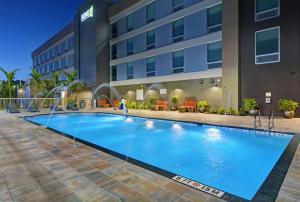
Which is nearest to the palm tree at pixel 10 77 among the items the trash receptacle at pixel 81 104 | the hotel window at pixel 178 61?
the trash receptacle at pixel 81 104

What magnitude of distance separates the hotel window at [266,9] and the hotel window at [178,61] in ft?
19.3

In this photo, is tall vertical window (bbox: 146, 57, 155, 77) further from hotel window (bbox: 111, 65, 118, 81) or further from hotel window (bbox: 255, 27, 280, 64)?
hotel window (bbox: 255, 27, 280, 64)

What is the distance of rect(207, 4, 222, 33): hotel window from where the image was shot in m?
13.5

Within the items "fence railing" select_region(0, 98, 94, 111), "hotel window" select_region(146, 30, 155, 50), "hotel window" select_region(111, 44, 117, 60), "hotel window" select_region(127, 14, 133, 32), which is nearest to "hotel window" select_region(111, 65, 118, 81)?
"hotel window" select_region(111, 44, 117, 60)

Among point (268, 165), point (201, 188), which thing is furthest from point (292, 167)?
point (201, 188)

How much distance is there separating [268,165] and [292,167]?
1.09m

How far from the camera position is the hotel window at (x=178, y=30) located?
15916mm

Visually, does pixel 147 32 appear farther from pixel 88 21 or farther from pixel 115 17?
pixel 88 21

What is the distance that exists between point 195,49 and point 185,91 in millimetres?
3366

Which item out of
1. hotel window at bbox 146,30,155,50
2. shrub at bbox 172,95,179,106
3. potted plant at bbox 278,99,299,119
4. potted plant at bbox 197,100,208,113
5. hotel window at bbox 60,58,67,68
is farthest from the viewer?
hotel window at bbox 60,58,67,68

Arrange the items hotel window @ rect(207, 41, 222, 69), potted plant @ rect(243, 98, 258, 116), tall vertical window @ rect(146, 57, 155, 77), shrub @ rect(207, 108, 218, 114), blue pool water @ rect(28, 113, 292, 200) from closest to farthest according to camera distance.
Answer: blue pool water @ rect(28, 113, 292, 200), potted plant @ rect(243, 98, 258, 116), shrub @ rect(207, 108, 218, 114), hotel window @ rect(207, 41, 222, 69), tall vertical window @ rect(146, 57, 155, 77)

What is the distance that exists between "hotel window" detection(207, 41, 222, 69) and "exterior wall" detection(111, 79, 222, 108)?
1.22 meters

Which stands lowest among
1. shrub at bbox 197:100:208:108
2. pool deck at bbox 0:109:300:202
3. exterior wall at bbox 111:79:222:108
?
pool deck at bbox 0:109:300:202

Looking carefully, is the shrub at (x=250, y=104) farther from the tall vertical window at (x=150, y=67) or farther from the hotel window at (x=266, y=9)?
the tall vertical window at (x=150, y=67)
